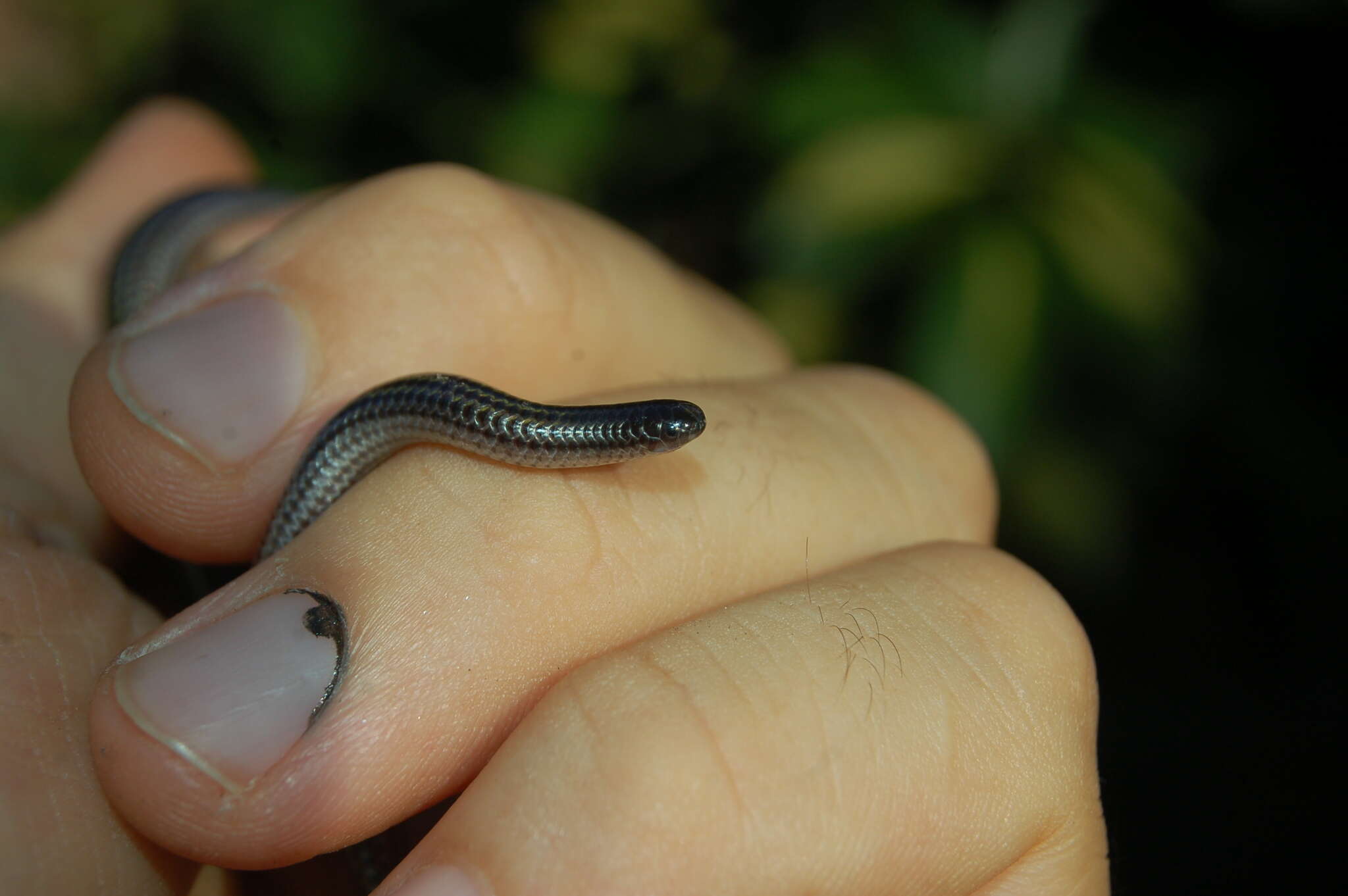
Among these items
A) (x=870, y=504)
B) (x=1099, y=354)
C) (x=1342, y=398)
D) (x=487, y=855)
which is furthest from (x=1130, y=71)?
(x=487, y=855)

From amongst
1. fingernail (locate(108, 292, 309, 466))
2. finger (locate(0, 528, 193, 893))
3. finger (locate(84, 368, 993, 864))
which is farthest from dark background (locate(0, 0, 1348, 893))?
finger (locate(0, 528, 193, 893))

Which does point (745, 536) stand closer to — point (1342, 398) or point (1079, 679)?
point (1079, 679)

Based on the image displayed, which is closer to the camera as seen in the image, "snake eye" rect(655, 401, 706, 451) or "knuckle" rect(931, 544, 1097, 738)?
"knuckle" rect(931, 544, 1097, 738)

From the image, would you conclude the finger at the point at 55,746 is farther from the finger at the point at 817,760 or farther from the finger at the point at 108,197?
the finger at the point at 108,197

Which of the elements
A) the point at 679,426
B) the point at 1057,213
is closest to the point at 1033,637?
the point at 679,426

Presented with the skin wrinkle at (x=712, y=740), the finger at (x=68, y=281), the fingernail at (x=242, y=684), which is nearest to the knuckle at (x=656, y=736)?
the skin wrinkle at (x=712, y=740)

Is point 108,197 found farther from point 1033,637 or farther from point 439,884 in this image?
point 1033,637

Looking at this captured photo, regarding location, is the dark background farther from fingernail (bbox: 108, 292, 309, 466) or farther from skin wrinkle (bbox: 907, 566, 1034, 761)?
fingernail (bbox: 108, 292, 309, 466)
